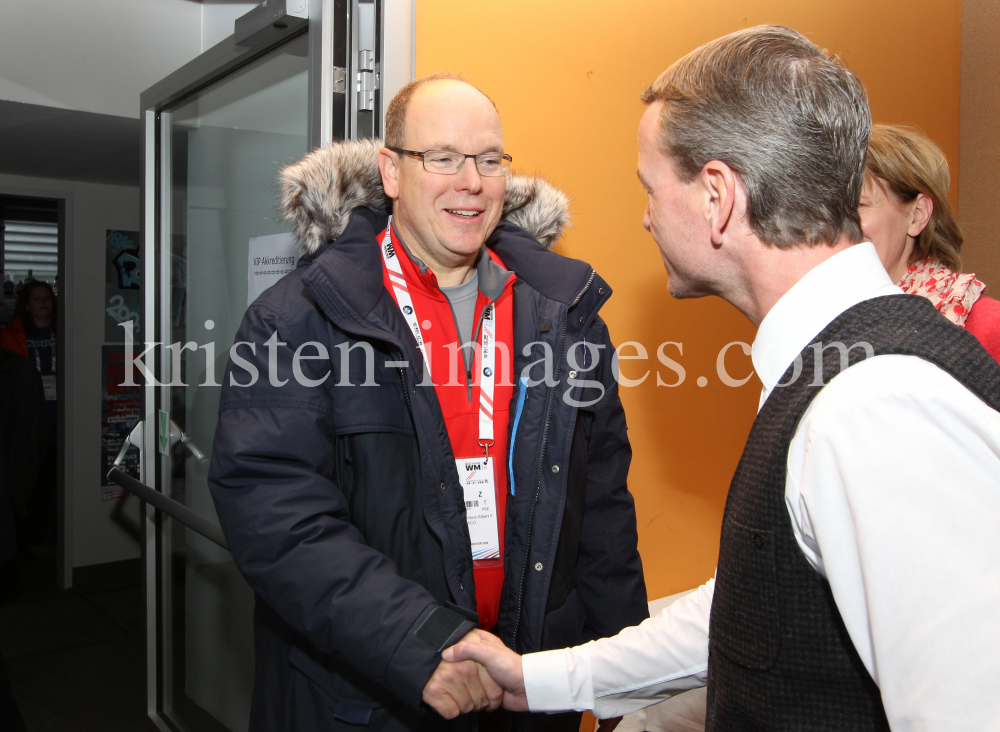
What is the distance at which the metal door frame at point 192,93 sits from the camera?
1820mm

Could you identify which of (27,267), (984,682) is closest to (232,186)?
(984,682)

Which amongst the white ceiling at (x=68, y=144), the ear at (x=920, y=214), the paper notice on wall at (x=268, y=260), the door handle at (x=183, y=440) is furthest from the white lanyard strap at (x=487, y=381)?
the white ceiling at (x=68, y=144)

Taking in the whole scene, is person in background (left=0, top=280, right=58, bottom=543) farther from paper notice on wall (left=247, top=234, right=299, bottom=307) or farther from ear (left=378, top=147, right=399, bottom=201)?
ear (left=378, top=147, right=399, bottom=201)

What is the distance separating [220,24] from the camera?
2977 millimetres

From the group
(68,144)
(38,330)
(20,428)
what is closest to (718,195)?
(68,144)

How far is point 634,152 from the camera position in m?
2.26

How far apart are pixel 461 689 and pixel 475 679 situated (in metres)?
0.04

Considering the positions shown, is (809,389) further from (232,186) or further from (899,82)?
(899,82)

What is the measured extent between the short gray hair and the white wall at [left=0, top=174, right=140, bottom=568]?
15.8ft

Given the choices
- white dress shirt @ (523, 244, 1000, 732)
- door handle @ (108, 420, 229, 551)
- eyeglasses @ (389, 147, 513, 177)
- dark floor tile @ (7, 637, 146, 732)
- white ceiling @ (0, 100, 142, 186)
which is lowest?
dark floor tile @ (7, 637, 146, 732)

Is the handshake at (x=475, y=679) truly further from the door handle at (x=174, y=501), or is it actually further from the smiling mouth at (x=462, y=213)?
the door handle at (x=174, y=501)

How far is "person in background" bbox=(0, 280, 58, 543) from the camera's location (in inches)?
192

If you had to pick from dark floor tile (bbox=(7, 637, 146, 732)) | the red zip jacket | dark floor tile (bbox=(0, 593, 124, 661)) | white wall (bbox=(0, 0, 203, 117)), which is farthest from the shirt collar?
dark floor tile (bbox=(0, 593, 124, 661))

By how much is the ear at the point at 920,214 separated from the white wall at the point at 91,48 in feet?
9.43
